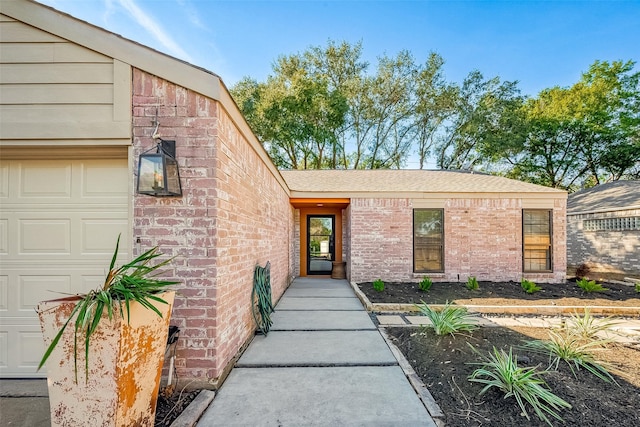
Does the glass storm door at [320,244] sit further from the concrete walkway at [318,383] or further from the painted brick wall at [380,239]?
the concrete walkway at [318,383]

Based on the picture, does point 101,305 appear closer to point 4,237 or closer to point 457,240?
point 4,237

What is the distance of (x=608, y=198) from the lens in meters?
11.2

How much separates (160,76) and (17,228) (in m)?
2.04

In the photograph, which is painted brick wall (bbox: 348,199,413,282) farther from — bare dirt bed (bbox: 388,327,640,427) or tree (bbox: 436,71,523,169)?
tree (bbox: 436,71,523,169)

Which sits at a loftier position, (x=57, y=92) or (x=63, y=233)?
(x=57, y=92)

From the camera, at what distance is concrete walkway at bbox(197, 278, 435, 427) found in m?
2.18

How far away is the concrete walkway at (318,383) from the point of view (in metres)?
2.18

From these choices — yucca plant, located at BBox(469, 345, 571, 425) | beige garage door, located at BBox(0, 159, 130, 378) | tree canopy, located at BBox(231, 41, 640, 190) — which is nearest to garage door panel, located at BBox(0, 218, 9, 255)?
beige garage door, located at BBox(0, 159, 130, 378)

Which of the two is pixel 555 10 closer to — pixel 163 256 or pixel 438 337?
pixel 438 337

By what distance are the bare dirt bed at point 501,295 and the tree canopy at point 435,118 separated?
13056 millimetres

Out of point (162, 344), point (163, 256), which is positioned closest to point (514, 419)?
point (162, 344)

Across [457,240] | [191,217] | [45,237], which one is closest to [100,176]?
[45,237]

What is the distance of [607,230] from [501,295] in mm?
7941

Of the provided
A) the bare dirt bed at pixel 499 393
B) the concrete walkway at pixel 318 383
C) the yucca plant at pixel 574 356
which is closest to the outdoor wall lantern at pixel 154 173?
the concrete walkway at pixel 318 383
